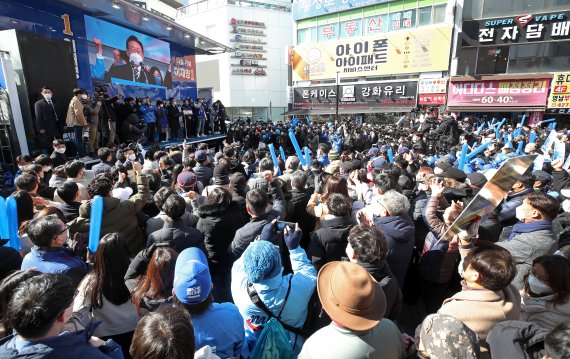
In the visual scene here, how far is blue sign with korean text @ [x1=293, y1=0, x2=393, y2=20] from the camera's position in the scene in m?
24.0

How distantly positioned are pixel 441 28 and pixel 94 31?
20136 millimetres

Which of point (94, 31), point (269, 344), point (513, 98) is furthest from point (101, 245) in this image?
point (513, 98)

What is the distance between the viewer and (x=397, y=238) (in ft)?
8.55

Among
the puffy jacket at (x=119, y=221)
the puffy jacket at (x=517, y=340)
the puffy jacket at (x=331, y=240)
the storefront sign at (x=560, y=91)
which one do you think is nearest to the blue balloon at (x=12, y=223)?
the puffy jacket at (x=119, y=221)

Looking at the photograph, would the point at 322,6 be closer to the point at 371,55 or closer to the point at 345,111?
the point at 371,55

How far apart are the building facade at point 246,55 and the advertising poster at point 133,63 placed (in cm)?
2111

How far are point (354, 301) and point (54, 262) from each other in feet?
6.45

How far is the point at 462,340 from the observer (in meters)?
1.25

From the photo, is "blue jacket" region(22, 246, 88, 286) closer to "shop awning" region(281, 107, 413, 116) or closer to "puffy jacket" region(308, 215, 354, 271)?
"puffy jacket" region(308, 215, 354, 271)

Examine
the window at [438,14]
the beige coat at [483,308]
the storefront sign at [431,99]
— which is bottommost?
the beige coat at [483,308]

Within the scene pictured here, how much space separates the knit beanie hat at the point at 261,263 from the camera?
1790 millimetres

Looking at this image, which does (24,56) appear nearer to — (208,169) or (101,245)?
(208,169)

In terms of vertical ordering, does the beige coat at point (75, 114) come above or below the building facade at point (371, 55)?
below

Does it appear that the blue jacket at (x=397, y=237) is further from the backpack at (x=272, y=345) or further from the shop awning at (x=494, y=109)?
the shop awning at (x=494, y=109)
